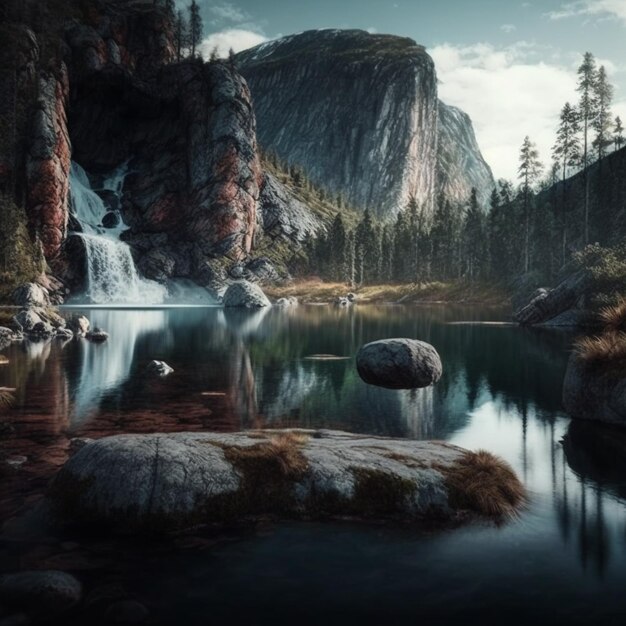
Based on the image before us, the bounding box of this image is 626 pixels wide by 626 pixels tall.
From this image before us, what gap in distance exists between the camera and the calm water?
7.04 metres

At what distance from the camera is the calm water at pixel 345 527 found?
7.04 meters

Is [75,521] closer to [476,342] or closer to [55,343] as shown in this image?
[55,343]

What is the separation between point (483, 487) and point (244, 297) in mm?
91329

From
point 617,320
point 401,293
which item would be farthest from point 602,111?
point 617,320

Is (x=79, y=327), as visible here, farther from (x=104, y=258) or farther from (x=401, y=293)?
(x=401, y=293)

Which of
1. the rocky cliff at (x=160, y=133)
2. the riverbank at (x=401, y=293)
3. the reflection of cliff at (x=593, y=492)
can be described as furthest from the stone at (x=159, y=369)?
the rocky cliff at (x=160, y=133)

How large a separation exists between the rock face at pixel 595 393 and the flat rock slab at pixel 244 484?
742 centimetres

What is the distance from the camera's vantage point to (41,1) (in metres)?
116

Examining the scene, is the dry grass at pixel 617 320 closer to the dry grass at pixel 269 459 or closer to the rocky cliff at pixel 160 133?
the dry grass at pixel 269 459

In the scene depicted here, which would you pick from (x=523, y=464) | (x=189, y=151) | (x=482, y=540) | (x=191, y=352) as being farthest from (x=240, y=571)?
(x=189, y=151)

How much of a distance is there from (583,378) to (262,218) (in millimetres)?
139284

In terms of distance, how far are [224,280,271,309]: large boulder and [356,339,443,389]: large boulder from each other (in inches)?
2983

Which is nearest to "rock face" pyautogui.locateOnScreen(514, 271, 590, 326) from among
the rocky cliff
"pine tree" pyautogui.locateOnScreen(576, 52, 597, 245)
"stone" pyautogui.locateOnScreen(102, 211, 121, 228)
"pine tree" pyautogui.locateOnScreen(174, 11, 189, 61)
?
"pine tree" pyautogui.locateOnScreen(576, 52, 597, 245)

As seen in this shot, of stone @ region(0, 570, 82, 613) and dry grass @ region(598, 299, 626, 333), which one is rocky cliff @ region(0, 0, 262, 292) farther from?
stone @ region(0, 570, 82, 613)
